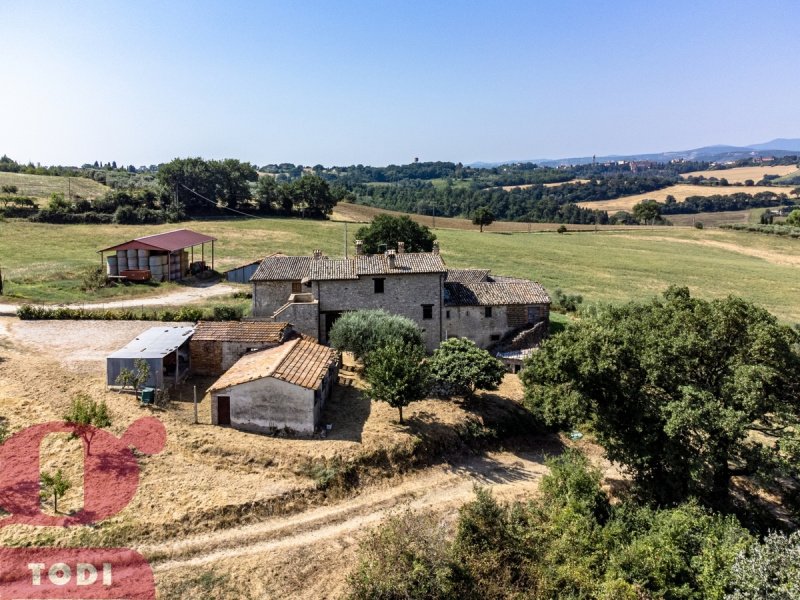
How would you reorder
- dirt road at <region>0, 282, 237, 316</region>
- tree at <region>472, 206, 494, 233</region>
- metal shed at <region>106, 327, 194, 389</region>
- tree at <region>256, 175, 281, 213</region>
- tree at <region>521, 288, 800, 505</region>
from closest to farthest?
tree at <region>521, 288, 800, 505</region> → metal shed at <region>106, 327, 194, 389</region> → dirt road at <region>0, 282, 237, 316</region> → tree at <region>256, 175, 281, 213</region> → tree at <region>472, 206, 494, 233</region>

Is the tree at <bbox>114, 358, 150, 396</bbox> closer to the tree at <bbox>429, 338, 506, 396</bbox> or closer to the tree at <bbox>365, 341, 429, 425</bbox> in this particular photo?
the tree at <bbox>365, 341, 429, 425</bbox>

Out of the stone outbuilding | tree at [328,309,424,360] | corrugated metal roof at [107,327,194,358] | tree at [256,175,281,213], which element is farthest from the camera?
tree at [256,175,281,213]

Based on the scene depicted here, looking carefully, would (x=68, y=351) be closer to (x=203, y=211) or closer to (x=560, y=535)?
(x=560, y=535)

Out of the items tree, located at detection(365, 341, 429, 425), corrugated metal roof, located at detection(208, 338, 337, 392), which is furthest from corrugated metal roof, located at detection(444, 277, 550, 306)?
tree, located at detection(365, 341, 429, 425)

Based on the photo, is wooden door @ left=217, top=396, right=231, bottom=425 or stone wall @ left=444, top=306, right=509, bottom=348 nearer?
wooden door @ left=217, top=396, right=231, bottom=425

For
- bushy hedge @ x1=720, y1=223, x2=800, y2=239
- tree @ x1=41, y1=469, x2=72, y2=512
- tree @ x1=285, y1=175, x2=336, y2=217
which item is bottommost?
tree @ x1=41, y1=469, x2=72, y2=512

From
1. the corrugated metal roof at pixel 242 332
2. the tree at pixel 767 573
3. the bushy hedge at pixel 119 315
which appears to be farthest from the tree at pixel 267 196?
the tree at pixel 767 573
